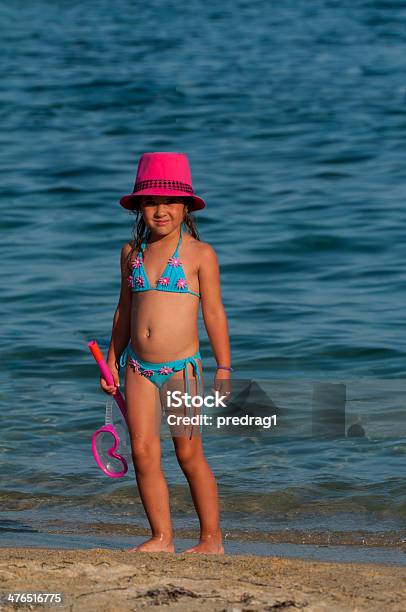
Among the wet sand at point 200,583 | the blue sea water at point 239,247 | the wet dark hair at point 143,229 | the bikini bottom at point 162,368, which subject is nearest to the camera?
the wet sand at point 200,583

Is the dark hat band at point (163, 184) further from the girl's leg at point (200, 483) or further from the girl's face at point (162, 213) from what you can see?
the girl's leg at point (200, 483)

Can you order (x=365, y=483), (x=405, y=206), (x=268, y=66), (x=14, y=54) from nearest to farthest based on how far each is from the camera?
(x=365, y=483) < (x=405, y=206) < (x=268, y=66) < (x=14, y=54)

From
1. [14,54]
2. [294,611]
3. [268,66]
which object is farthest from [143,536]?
[14,54]

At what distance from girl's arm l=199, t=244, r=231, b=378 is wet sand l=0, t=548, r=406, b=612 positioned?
31.9 inches

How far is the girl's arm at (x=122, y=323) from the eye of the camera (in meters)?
4.66

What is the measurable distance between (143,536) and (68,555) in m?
1.09

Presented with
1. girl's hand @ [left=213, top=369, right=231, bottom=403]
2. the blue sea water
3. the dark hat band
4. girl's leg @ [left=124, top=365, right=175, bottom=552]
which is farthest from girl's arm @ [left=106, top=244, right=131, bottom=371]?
the blue sea water

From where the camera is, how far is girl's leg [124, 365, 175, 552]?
454 centimetres

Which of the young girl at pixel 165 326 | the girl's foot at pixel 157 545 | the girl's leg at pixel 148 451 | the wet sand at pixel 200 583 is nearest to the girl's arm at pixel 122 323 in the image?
the young girl at pixel 165 326

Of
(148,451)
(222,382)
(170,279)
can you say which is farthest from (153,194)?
(148,451)

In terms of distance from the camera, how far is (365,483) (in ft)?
19.6

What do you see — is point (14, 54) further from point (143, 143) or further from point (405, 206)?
point (405, 206)

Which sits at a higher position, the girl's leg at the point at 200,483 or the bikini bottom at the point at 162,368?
the bikini bottom at the point at 162,368

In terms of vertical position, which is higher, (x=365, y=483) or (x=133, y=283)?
(x=133, y=283)
